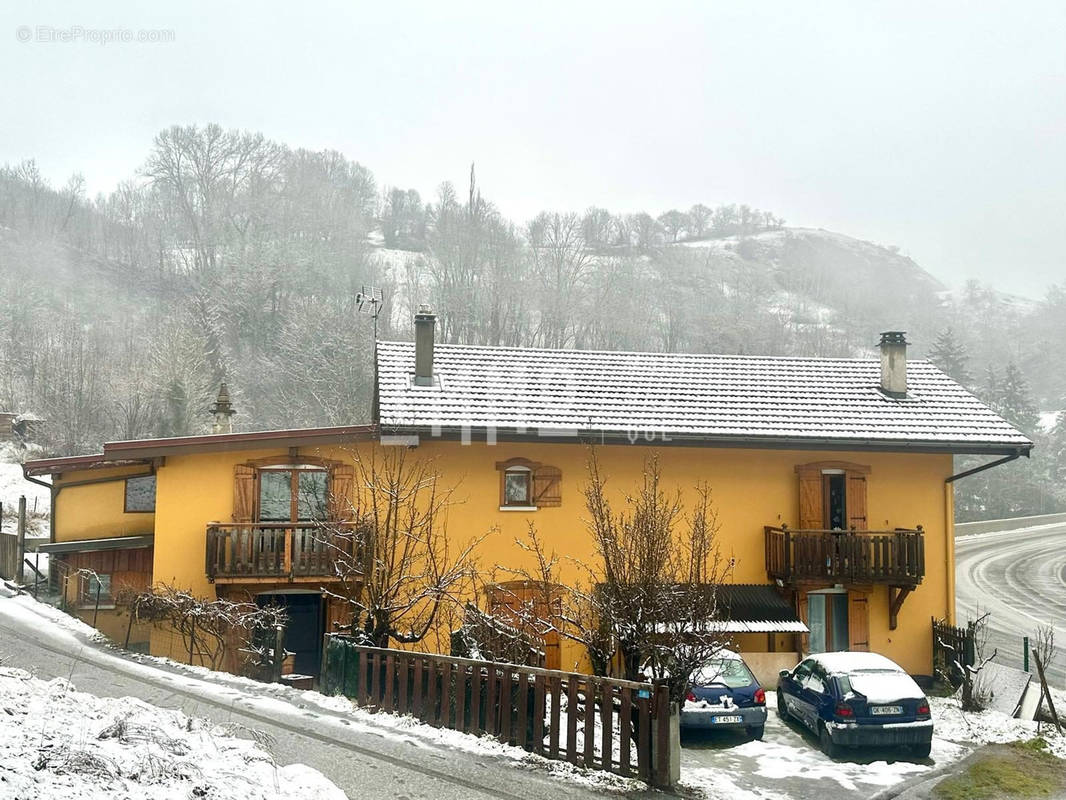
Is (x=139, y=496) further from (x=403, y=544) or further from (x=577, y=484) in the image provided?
(x=577, y=484)

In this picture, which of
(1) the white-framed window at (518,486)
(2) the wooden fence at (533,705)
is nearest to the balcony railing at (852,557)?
(1) the white-framed window at (518,486)

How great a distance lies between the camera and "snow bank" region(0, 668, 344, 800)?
6.32 metres

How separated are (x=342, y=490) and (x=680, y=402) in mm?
7422

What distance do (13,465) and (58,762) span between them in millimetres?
34322

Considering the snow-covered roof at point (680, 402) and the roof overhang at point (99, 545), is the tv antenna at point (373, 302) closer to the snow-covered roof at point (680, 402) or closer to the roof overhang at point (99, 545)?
the snow-covered roof at point (680, 402)

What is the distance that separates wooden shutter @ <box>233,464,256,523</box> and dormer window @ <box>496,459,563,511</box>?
4.75 m

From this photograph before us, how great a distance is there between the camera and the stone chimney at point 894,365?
66.1 ft

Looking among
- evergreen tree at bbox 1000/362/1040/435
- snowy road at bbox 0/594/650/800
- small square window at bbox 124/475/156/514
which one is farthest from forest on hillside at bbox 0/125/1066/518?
snowy road at bbox 0/594/650/800

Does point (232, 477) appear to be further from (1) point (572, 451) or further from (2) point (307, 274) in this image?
(2) point (307, 274)

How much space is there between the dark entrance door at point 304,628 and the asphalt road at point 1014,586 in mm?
15864

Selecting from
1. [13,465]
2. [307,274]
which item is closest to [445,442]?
[13,465]

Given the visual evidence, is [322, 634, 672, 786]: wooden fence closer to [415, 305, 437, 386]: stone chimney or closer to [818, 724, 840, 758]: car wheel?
[818, 724, 840, 758]: car wheel

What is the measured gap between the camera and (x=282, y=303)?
58312mm

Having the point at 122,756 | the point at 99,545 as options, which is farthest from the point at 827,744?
the point at 99,545
